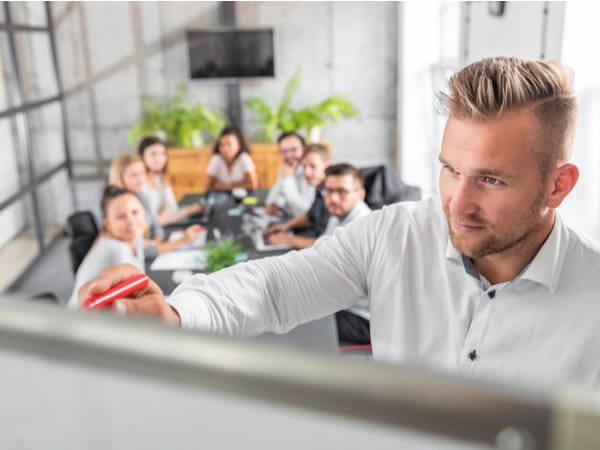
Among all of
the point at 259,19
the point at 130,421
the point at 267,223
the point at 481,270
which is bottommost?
the point at 267,223

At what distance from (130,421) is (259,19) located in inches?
267

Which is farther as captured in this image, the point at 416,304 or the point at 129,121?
the point at 129,121

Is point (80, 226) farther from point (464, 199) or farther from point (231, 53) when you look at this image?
point (231, 53)

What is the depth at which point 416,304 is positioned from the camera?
1.36m

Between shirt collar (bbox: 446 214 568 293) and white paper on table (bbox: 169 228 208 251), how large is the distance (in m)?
2.32

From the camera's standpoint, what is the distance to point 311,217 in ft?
12.4

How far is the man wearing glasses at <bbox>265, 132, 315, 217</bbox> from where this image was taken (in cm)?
412

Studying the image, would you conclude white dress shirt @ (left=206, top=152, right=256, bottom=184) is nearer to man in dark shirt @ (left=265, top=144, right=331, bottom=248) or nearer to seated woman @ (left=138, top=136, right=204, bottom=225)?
seated woman @ (left=138, top=136, right=204, bottom=225)

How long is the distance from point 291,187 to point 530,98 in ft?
10.7

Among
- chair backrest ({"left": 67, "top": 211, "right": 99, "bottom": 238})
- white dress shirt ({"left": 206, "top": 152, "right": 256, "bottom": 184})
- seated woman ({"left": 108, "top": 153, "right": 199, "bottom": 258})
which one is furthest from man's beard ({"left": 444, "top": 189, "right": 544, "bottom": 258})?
white dress shirt ({"left": 206, "top": 152, "right": 256, "bottom": 184})

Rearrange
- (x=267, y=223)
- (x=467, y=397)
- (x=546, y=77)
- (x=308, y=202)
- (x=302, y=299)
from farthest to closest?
(x=308, y=202), (x=267, y=223), (x=302, y=299), (x=546, y=77), (x=467, y=397)

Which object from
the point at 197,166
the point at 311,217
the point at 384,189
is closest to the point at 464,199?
the point at 311,217

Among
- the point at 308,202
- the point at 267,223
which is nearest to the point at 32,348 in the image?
the point at 267,223

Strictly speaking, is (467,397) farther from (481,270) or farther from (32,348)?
(481,270)
